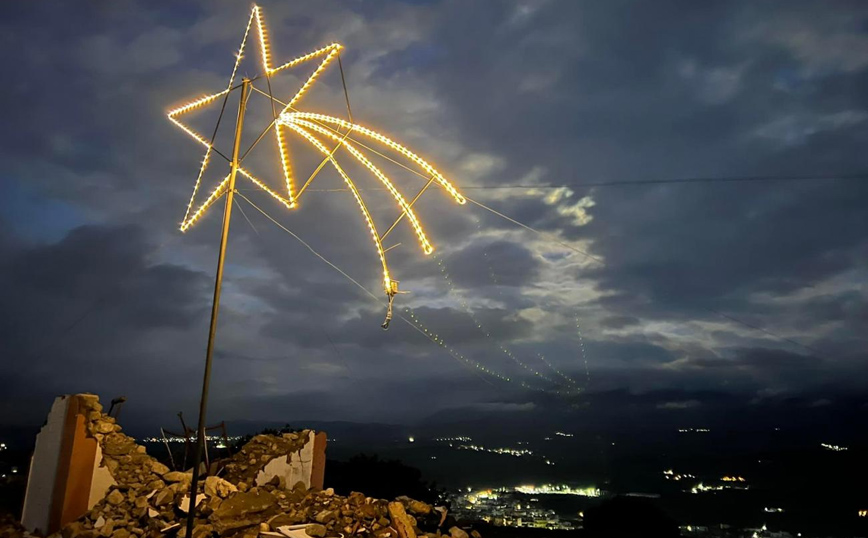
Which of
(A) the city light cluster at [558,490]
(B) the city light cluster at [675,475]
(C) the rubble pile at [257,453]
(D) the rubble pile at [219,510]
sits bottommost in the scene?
(A) the city light cluster at [558,490]

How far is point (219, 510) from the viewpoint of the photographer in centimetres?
1335

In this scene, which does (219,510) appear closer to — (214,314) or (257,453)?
(257,453)

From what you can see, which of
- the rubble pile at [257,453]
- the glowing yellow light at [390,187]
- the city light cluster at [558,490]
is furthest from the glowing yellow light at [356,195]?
the city light cluster at [558,490]

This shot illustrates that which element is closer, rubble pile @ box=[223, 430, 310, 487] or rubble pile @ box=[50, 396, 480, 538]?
rubble pile @ box=[50, 396, 480, 538]

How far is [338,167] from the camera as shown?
36.6 ft

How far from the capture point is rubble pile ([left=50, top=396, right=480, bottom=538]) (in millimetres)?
13039

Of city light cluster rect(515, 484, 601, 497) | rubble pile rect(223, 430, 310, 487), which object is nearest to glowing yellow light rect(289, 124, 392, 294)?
rubble pile rect(223, 430, 310, 487)

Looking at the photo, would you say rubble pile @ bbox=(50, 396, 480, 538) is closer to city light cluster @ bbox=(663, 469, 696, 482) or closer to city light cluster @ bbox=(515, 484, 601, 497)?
city light cluster @ bbox=(515, 484, 601, 497)

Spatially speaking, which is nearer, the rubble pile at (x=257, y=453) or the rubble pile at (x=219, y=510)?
the rubble pile at (x=219, y=510)

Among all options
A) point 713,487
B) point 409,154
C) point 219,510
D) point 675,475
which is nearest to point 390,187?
point 409,154

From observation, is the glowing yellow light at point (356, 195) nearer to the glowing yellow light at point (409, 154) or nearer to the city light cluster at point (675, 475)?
the glowing yellow light at point (409, 154)

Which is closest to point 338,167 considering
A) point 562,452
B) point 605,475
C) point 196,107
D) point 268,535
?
point 196,107

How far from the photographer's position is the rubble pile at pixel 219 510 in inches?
513

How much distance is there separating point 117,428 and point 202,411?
7.06 meters
